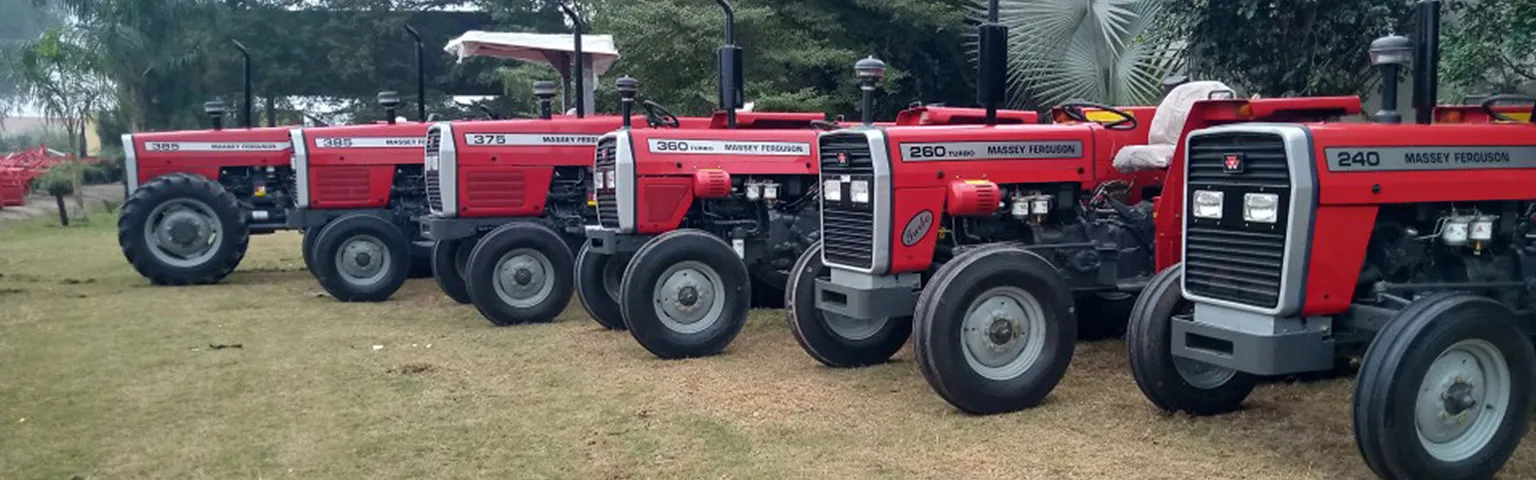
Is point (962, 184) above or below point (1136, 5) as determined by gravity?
below

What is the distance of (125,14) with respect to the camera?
24.5 m

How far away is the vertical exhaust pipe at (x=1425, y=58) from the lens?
14.7 feet

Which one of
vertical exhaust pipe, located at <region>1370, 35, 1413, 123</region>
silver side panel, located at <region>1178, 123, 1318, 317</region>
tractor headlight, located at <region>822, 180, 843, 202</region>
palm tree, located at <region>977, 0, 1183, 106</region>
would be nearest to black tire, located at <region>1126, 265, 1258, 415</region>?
silver side panel, located at <region>1178, 123, 1318, 317</region>

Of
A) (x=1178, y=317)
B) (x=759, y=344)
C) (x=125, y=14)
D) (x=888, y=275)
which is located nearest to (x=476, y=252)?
(x=759, y=344)

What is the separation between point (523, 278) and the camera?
8891 mm

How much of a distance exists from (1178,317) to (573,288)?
509 cm

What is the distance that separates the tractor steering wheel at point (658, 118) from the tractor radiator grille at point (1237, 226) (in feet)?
13.5

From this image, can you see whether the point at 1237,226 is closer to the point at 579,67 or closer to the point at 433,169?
the point at 579,67

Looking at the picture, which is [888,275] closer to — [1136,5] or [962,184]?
[962,184]

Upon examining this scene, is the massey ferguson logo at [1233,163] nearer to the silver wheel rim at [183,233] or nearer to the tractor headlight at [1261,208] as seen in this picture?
the tractor headlight at [1261,208]

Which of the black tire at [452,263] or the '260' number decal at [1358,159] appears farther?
the black tire at [452,263]

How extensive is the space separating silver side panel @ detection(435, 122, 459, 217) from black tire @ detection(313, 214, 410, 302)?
45.2 inches

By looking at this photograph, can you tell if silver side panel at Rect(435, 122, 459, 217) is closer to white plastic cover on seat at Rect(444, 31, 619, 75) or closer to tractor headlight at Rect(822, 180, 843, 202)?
white plastic cover on seat at Rect(444, 31, 619, 75)

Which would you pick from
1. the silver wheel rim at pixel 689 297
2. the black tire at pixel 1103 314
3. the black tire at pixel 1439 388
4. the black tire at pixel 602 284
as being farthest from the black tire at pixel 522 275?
the black tire at pixel 1439 388
